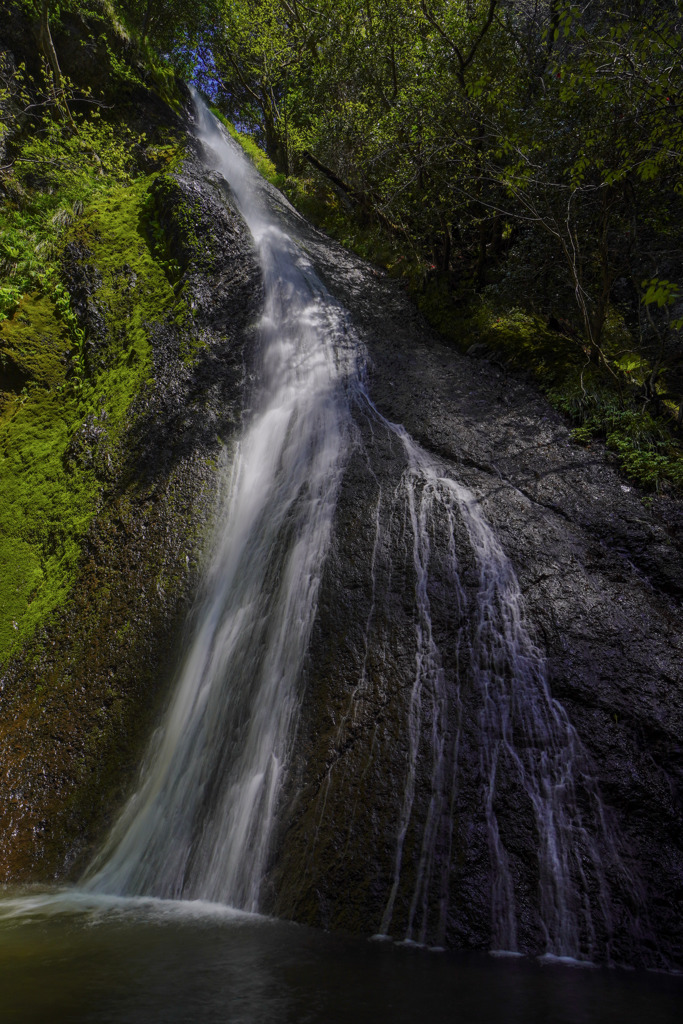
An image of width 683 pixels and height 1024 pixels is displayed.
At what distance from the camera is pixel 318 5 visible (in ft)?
46.3

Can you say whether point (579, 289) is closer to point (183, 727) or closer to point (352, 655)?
point (352, 655)

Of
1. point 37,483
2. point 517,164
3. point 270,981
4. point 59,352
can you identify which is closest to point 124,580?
point 37,483

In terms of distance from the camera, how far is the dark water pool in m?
2.12

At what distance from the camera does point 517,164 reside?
23.2 feet

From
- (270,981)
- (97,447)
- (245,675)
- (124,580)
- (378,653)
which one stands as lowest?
(270,981)

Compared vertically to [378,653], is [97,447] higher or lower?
higher

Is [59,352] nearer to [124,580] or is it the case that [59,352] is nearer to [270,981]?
[124,580]

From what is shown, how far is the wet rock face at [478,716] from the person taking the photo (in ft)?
10.7

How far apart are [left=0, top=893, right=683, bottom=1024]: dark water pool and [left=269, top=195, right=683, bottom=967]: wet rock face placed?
11.3 inches

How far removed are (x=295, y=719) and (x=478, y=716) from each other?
4.49 ft

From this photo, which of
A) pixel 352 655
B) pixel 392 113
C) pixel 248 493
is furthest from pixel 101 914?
pixel 392 113

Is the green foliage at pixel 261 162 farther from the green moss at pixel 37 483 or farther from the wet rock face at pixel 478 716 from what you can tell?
the wet rock face at pixel 478 716

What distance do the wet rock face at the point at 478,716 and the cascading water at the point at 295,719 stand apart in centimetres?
4

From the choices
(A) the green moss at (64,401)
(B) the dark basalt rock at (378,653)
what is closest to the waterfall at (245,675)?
(B) the dark basalt rock at (378,653)
